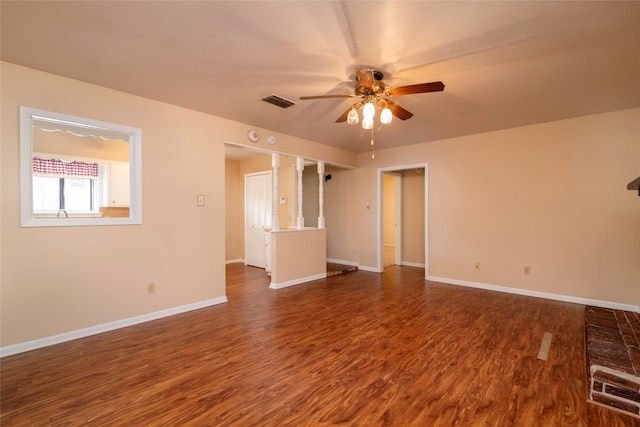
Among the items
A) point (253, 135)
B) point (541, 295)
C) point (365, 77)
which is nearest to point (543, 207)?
point (541, 295)

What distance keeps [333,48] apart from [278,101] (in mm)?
1249

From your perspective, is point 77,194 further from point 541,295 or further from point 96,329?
point 541,295

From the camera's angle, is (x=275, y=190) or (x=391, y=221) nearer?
(x=275, y=190)

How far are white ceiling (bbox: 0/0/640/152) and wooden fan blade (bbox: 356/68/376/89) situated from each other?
0.10 metres

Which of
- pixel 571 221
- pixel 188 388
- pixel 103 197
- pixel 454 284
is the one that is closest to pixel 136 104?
pixel 103 197

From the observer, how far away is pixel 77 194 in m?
4.49

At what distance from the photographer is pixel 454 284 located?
16.8 ft

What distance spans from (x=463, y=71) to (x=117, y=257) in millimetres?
4041

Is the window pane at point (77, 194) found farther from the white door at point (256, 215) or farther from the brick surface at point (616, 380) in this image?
the brick surface at point (616, 380)

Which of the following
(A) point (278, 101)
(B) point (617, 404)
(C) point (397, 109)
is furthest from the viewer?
(A) point (278, 101)

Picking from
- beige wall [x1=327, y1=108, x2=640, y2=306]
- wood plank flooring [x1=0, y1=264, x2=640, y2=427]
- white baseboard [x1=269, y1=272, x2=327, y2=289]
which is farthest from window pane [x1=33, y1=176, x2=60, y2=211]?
beige wall [x1=327, y1=108, x2=640, y2=306]

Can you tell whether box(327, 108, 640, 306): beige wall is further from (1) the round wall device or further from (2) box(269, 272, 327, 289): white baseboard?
(1) the round wall device

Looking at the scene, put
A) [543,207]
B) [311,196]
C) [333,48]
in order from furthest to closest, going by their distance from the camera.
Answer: [311,196] → [543,207] → [333,48]

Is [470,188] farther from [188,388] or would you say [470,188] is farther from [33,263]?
[33,263]
